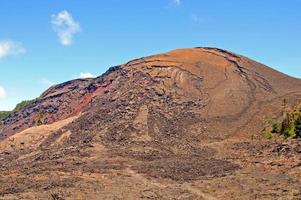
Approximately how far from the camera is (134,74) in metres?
89.2

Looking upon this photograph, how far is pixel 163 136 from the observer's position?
66.0 m

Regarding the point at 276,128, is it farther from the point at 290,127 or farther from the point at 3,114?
the point at 3,114

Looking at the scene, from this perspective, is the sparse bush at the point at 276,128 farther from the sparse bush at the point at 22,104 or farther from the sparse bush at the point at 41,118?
the sparse bush at the point at 22,104

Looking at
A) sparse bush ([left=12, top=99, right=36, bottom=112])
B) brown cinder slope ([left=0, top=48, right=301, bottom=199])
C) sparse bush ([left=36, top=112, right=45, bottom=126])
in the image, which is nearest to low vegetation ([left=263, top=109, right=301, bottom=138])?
brown cinder slope ([left=0, top=48, right=301, bottom=199])

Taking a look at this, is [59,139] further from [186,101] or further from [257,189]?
[257,189]

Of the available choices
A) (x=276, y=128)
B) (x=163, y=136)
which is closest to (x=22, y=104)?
(x=163, y=136)

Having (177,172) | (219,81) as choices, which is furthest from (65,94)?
(177,172)

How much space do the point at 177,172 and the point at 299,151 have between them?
44.7 ft

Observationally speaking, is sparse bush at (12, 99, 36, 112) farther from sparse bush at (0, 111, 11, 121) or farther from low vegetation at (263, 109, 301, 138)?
low vegetation at (263, 109, 301, 138)

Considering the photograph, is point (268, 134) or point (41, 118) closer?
point (268, 134)

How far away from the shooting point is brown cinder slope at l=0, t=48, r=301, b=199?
4172cm

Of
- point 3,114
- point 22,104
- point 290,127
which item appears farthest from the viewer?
point 3,114

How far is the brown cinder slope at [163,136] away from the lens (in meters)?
41.7

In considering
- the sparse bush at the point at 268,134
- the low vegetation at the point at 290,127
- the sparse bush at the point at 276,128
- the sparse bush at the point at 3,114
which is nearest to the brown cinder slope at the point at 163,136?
the sparse bush at the point at 268,134
